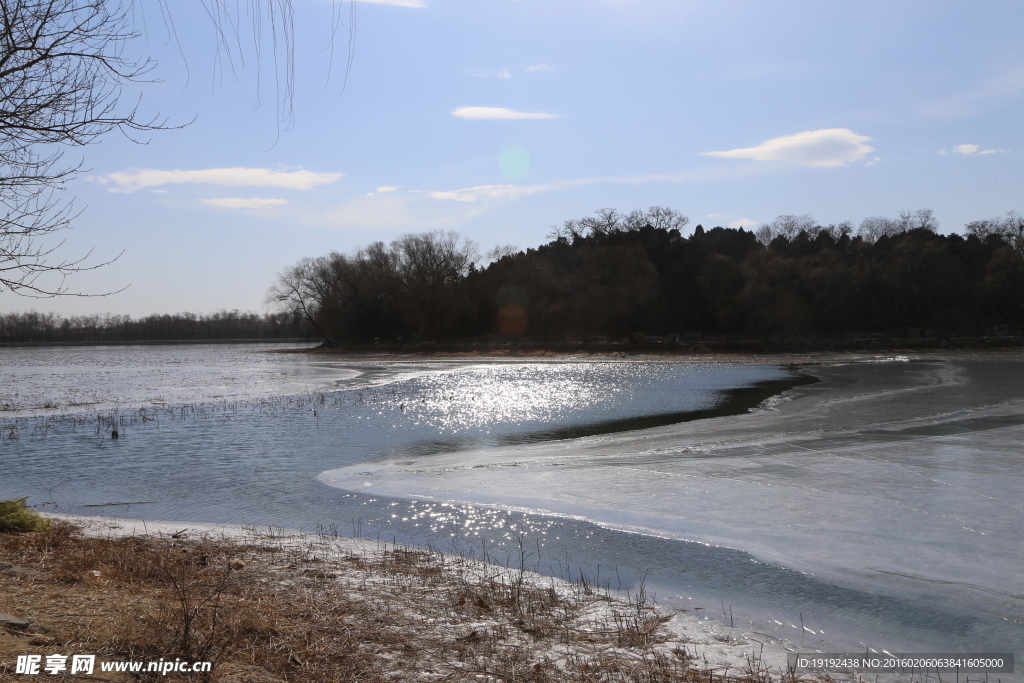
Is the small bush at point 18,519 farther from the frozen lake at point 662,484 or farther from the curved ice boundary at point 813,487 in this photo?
the curved ice boundary at point 813,487

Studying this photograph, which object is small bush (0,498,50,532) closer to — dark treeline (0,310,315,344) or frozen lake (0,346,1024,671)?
frozen lake (0,346,1024,671)

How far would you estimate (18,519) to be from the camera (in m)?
8.65

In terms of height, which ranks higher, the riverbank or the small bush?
the riverbank

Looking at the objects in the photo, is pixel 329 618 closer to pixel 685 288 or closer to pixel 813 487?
pixel 813 487

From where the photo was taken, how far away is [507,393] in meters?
32.0

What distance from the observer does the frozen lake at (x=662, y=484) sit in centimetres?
707

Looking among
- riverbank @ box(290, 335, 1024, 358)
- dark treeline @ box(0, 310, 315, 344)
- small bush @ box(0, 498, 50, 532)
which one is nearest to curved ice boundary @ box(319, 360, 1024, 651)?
small bush @ box(0, 498, 50, 532)

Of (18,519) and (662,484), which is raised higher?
(18,519)

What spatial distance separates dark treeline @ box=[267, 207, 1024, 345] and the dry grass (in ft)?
222

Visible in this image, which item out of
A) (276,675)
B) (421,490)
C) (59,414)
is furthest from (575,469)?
(59,414)

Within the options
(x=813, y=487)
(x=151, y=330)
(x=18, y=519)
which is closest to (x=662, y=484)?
(x=813, y=487)

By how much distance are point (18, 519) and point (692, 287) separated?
267 ft

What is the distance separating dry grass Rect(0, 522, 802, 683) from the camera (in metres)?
4.46

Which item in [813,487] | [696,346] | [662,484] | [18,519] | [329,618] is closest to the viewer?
[329,618]
